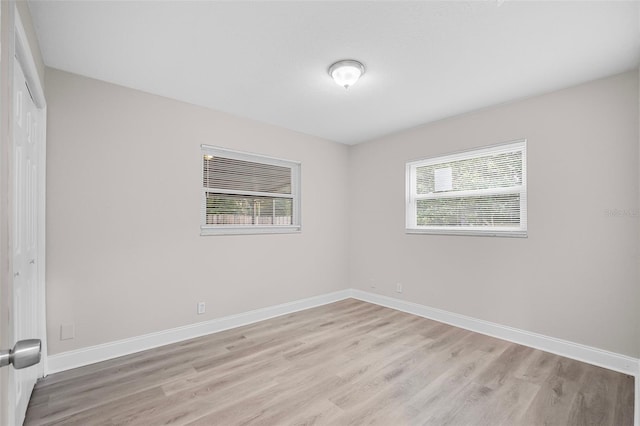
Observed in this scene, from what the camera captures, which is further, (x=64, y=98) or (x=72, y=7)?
(x=64, y=98)

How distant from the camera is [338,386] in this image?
7.53ft

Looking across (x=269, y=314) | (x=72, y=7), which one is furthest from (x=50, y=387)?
(x=72, y=7)

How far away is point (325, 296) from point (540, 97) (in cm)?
357

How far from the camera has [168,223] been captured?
3098 millimetres

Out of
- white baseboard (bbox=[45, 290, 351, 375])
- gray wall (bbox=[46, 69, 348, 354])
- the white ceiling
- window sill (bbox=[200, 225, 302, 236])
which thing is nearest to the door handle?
the white ceiling

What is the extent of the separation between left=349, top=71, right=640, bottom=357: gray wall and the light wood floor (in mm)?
427

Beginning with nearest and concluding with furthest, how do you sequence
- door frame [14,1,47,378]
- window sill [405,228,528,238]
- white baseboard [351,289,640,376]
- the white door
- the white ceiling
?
the white door → the white ceiling → door frame [14,1,47,378] → white baseboard [351,289,640,376] → window sill [405,228,528,238]

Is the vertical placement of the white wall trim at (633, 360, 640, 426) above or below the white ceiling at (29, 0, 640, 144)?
below

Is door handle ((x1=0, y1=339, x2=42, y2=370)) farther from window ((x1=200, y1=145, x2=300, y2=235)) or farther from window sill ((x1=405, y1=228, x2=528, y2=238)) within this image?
window sill ((x1=405, y1=228, x2=528, y2=238))

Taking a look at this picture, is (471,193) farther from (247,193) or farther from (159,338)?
(159,338)

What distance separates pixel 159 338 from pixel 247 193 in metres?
1.85

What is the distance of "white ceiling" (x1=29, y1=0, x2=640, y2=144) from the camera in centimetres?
187

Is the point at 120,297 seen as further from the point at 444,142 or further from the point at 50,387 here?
the point at 444,142

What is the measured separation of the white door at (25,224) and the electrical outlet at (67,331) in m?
0.21
